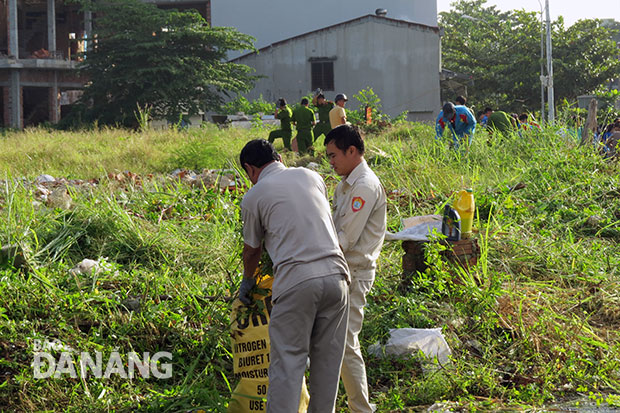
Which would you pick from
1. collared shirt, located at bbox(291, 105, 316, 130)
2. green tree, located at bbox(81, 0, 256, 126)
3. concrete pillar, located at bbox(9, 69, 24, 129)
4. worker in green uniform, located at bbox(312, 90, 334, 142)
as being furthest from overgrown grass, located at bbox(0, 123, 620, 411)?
concrete pillar, located at bbox(9, 69, 24, 129)

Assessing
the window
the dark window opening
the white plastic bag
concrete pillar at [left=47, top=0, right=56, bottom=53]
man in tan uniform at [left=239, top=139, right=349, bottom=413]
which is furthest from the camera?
the dark window opening

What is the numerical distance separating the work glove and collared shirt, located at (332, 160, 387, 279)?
56cm

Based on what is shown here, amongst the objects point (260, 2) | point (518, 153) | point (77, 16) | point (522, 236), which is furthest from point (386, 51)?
point (522, 236)

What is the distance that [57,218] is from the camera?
640 cm

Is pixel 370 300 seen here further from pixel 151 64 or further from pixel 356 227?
pixel 151 64

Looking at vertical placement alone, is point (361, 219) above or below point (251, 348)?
above

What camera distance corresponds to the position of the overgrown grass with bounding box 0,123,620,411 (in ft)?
14.5

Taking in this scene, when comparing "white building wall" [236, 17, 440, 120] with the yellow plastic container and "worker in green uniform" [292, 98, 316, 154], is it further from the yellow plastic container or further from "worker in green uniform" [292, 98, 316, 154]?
the yellow plastic container

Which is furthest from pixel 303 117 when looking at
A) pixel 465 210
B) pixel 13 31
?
pixel 13 31

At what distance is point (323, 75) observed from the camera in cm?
2752

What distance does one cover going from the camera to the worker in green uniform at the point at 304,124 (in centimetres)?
1333

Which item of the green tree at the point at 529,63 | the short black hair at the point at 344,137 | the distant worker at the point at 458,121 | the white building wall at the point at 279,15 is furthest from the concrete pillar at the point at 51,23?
the short black hair at the point at 344,137

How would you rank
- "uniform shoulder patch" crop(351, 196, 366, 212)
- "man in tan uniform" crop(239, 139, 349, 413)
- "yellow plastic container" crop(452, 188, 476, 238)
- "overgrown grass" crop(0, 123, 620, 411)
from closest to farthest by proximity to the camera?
"man in tan uniform" crop(239, 139, 349, 413)
"uniform shoulder patch" crop(351, 196, 366, 212)
"overgrown grass" crop(0, 123, 620, 411)
"yellow plastic container" crop(452, 188, 476, 238)

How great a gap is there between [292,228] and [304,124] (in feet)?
32.8
